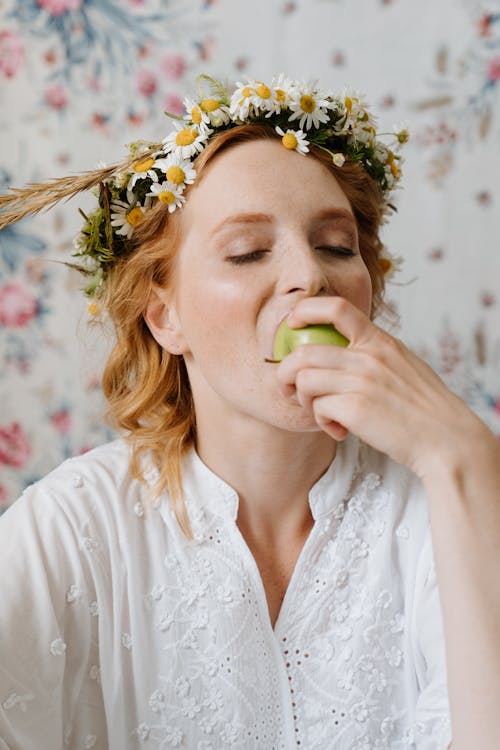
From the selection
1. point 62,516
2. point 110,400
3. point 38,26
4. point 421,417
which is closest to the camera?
point 421,417

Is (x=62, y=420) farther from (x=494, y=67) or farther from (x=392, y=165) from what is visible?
(x=494, y=67)

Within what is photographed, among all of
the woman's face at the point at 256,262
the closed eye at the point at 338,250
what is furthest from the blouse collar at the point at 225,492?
the closed eye at the point at 338,250

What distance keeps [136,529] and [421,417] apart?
526mm

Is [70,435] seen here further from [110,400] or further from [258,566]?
[258,566]

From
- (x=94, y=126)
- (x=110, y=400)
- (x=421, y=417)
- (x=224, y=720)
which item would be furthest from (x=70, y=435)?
(x=421, y=417)

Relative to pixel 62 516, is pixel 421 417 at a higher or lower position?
higher

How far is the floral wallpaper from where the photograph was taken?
1928mm

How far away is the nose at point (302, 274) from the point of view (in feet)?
3.84

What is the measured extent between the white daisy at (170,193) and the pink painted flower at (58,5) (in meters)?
0.78

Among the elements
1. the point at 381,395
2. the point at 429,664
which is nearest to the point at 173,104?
the point at 381,395

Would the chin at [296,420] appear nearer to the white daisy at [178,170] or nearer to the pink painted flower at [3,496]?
the white daisy at [178,170]

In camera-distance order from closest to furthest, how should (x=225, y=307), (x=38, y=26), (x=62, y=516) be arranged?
(x=225, y=307), (x=62, y=516), (x=38, y=26)

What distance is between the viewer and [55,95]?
6.34 ft

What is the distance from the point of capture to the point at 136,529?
137 centimetres
